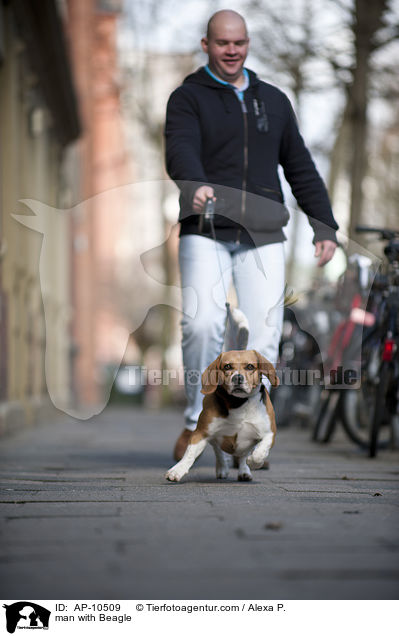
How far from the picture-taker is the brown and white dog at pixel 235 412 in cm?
461

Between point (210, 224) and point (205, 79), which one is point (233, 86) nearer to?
point (205, 79)

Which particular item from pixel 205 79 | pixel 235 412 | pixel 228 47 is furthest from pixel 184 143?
pixel 235 412

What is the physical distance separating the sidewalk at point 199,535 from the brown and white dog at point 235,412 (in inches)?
7.2

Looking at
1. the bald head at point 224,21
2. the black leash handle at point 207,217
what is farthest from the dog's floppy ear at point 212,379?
the bald head at point 224,21

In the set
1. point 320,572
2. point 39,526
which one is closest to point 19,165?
point 39,526

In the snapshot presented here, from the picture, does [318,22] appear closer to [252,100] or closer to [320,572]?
[252,100]

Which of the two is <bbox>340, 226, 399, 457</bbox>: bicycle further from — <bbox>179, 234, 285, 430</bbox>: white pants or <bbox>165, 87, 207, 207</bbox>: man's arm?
<bbox>165, 87, 207, 207</bbox>: man's arm

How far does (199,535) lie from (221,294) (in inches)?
81.6

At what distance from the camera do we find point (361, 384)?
7582mm

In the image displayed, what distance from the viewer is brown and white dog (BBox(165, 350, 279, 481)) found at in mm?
4609

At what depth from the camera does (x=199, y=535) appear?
10.9ft
